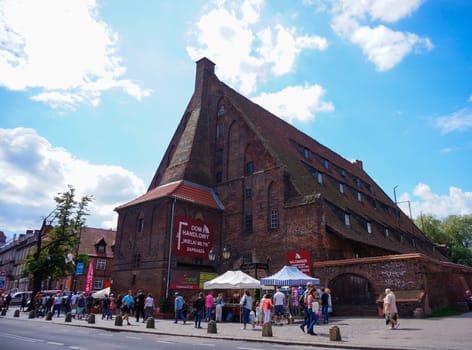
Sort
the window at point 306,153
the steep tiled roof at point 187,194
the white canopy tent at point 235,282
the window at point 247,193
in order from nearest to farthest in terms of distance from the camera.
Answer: the white canopy tent at point 235,282 → the steep tiled roof at point 187,194 → the window at point 247,193 → the window at point 306,153

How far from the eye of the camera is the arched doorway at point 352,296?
866 inches

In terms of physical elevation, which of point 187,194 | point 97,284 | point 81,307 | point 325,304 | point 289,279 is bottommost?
point 81,307

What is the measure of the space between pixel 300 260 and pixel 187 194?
10.6 m

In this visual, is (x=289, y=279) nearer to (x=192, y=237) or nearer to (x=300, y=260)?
(x=300, y=260)

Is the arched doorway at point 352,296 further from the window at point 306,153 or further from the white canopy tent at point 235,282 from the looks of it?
the window at point 306,153

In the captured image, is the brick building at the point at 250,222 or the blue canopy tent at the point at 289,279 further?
the brick building at the point at 250,222

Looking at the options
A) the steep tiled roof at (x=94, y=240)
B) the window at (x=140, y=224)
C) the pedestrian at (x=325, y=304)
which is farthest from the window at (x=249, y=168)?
the steep tiled roof at (x=94, y=240)

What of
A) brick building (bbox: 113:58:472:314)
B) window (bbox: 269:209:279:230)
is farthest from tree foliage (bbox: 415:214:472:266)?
window (bbox: 269:209:279:230)

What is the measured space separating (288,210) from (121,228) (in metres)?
15.2

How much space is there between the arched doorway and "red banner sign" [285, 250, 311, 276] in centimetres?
233

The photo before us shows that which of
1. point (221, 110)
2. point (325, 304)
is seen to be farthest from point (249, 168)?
point (325, 304)

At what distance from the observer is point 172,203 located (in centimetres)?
2936

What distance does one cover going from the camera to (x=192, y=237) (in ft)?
98.5

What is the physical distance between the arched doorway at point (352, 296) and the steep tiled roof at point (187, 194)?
12652mm
